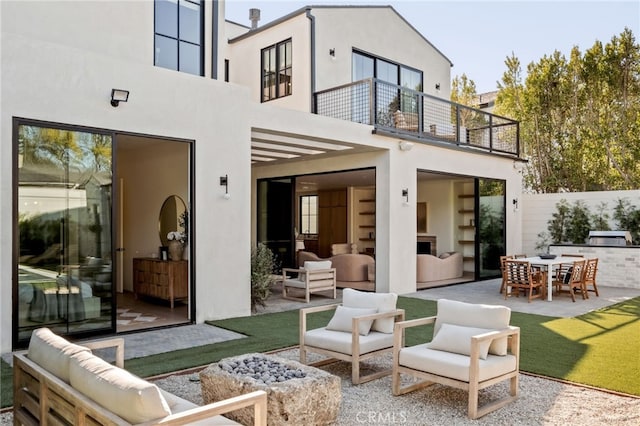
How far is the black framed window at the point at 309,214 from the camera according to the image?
65.1 feet

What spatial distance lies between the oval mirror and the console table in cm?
64

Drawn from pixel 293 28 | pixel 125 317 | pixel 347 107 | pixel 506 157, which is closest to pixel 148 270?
pixel 125 317

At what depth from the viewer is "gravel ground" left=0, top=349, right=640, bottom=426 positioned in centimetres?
393

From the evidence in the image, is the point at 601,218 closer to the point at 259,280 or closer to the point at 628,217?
the point at 628,217

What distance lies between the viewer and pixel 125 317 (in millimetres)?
7945

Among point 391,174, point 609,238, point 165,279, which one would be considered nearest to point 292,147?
point 391,174

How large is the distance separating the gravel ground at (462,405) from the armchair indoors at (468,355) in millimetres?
124

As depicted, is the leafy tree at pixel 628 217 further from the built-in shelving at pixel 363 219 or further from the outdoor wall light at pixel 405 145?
the built-in shelving at pixel 363 219

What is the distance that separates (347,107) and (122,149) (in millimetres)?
5069

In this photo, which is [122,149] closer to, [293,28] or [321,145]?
[321,145]

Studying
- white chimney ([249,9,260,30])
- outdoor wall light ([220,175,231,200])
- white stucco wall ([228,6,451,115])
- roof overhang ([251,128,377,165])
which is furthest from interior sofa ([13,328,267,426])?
white chimney ([249,9,260,30])

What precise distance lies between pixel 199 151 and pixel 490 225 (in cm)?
889

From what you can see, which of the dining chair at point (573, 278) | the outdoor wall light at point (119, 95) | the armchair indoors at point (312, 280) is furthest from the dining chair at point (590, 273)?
the outdoor wall light at point (119, 95)

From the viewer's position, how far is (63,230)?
20.6 ft
